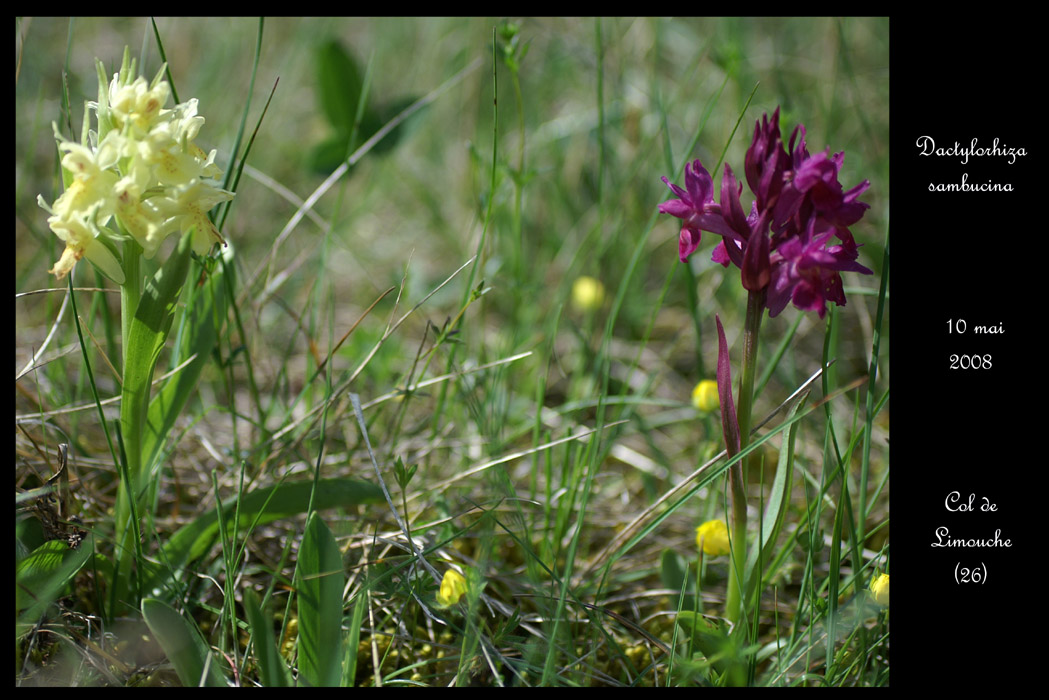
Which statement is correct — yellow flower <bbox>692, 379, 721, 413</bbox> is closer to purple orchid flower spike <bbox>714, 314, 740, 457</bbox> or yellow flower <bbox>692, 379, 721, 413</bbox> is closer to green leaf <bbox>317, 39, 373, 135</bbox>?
purple orchid flower spike <bbox>714, 314, 740, 457</bbox>

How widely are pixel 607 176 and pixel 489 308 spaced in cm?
69

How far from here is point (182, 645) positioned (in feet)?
3.82

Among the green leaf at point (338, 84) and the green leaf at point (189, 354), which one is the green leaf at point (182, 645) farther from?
the green leaf at point (338, 84)

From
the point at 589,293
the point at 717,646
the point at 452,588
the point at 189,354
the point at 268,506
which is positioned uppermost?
the point at 589,293

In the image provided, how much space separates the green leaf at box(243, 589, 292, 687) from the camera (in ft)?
3.60

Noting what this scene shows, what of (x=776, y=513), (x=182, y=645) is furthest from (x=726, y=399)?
(x=182, y=645)

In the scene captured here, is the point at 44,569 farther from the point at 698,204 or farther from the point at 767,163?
the point at 767,163

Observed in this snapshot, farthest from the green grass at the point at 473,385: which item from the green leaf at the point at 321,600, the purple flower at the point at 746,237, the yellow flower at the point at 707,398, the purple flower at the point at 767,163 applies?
the purple flower at the point at 767,163

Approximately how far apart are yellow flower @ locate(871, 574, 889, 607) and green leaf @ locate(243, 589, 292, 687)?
99 cm

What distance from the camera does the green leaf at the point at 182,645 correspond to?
1.14m

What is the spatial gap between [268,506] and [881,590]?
43.8 inches

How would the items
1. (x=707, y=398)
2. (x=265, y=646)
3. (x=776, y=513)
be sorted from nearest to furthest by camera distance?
1. (x=265, y=646)
2. (x=776, y=513)
3. (x=707, y=398)

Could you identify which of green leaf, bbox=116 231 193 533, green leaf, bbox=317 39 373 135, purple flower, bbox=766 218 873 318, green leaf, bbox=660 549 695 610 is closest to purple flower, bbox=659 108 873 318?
purple flower, bbox=766 218 873 318
